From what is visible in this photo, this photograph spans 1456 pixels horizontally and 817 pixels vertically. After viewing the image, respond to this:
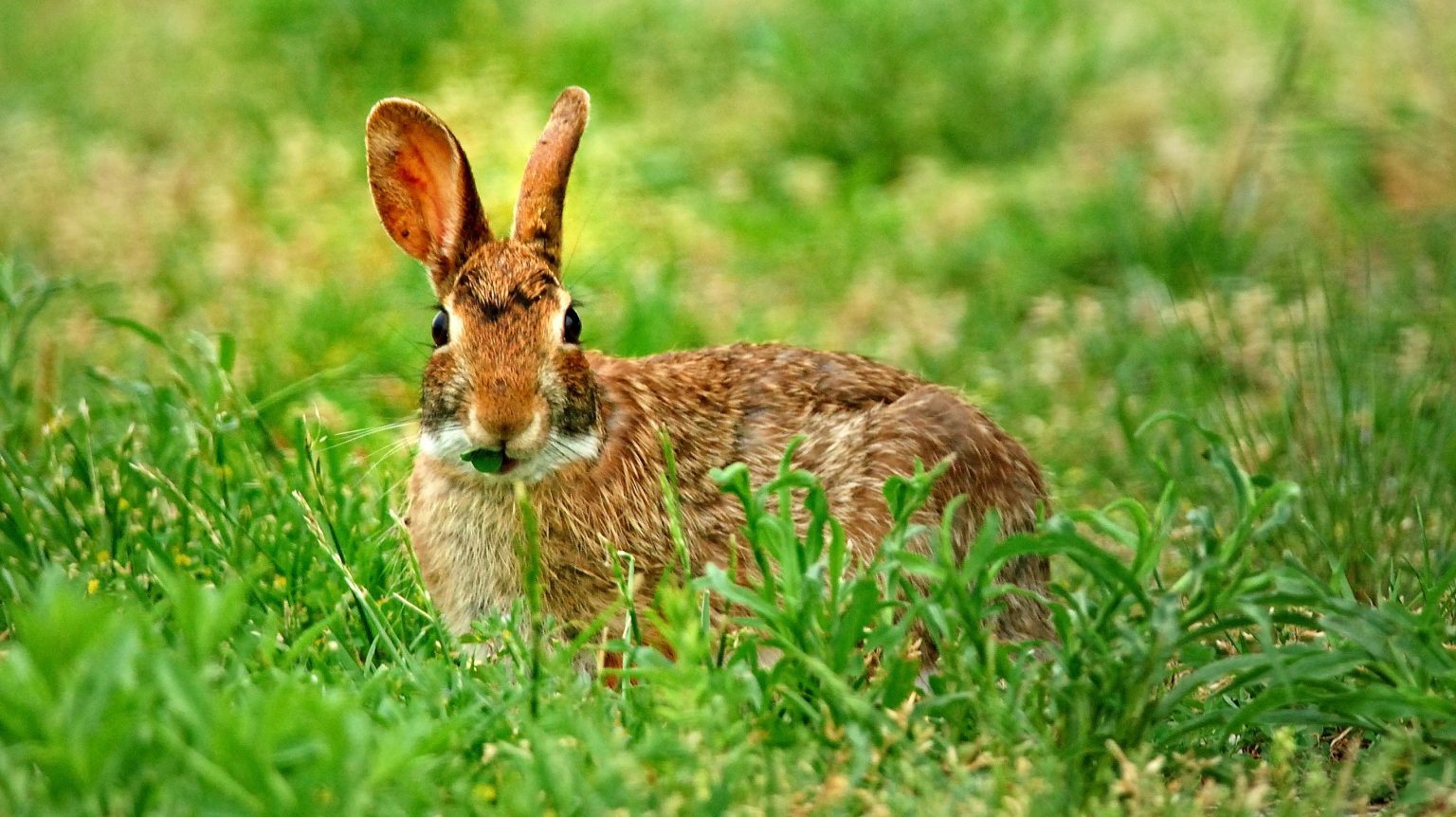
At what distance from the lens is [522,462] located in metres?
3.74

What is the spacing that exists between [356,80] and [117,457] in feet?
14.7

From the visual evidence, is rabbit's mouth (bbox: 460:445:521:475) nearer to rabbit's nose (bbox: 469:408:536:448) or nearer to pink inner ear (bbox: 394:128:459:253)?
rabbit's nose (bbox: 469:408:536:448)

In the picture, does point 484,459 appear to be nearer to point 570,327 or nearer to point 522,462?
point 522,462

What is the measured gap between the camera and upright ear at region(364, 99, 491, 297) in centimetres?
397

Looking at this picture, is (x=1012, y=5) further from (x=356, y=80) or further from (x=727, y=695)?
(x=727, y=695)

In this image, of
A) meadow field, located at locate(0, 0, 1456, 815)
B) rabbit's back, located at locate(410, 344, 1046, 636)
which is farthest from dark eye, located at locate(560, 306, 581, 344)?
meadow field, located at locate(0, 0, 1456, 815)

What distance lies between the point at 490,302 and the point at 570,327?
18 cm

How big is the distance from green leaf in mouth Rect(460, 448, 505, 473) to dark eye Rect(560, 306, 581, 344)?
286 millimetres

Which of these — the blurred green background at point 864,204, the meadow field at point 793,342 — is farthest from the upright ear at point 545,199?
the blurred green background at point 864,204

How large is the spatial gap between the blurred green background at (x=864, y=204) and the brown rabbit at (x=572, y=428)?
30.0 inches

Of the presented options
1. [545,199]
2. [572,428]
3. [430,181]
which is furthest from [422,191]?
[572,428]

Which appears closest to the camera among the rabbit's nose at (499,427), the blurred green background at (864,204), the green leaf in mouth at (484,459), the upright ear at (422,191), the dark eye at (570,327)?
the rabbit's nose at (499,427)

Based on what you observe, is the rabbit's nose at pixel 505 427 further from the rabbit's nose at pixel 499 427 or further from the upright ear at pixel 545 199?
the upright ear at pixel 545 199

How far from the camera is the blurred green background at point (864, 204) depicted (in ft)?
16.7
